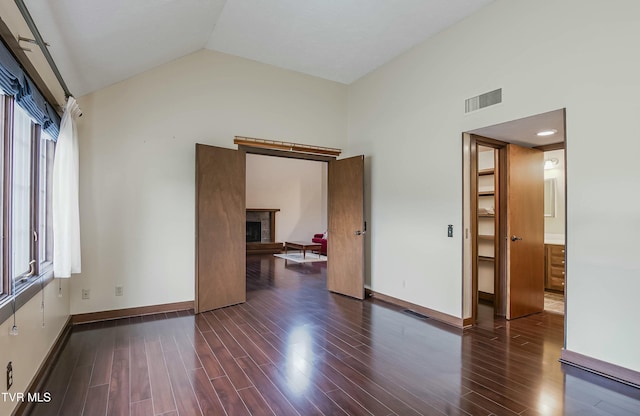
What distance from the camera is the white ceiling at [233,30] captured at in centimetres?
243

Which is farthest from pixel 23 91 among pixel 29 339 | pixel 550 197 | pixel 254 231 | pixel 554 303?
pixel 254 231

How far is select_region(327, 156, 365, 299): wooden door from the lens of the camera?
15.6ft

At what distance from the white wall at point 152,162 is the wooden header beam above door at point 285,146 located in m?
0.11

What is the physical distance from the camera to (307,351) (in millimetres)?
2938

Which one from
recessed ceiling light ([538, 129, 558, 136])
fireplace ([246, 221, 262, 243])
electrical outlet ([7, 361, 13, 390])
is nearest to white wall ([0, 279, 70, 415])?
electrical outlet ([7, 361, 13, 390])

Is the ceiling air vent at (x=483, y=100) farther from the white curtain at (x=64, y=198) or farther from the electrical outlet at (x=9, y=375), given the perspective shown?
the electrical outlet at (x=9, y=375)

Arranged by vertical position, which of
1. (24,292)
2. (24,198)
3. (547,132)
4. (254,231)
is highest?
(547,132)

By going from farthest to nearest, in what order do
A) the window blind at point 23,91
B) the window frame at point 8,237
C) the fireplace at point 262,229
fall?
1. the fireplace at point 262,229
2. the window frame at point 8,237
3. the window blind at point 23,91

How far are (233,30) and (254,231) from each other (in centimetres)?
700

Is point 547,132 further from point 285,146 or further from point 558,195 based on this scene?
point 285,146

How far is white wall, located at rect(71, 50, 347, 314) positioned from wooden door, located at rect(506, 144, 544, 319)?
3248 millimetres

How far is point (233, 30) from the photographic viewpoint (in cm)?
386

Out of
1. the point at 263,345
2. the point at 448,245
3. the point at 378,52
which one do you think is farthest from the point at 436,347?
the point at 378,52

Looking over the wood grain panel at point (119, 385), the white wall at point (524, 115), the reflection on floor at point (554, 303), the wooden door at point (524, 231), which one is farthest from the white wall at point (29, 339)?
the reflection on floor at point (554, 303)
